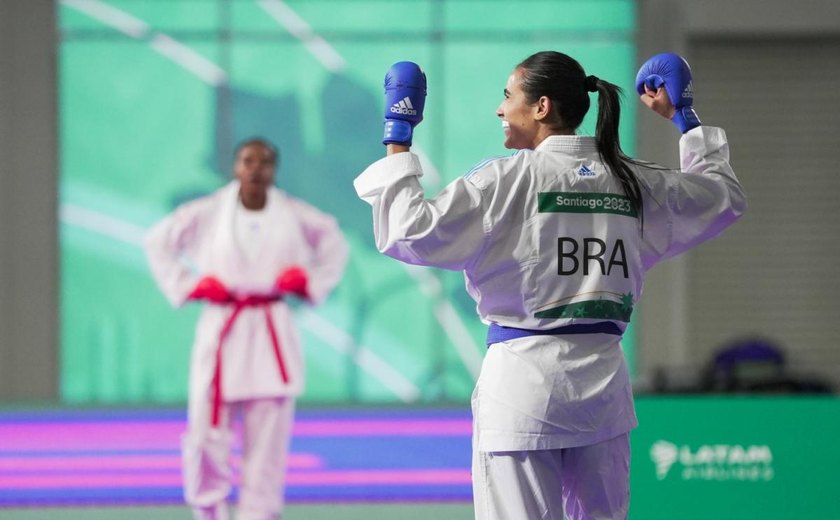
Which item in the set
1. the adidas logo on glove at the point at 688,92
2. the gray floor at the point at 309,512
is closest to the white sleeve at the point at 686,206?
the adidas logo on glove at the point at 688,92

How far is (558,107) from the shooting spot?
8.36 ft

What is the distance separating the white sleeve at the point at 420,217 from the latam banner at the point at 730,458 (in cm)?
247

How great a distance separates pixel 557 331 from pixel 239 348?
242 centimetres

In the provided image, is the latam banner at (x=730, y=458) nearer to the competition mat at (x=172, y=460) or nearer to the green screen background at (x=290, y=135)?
the competition mat at (x=172, y=460)

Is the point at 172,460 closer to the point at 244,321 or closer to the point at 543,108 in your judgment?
the point at 244,321

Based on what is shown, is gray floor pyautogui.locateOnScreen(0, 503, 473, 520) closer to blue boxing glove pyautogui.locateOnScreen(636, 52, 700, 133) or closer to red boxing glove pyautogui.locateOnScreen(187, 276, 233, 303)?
red boxing glove pyautogui.locateOnScreen(187, 276, 233, 303)

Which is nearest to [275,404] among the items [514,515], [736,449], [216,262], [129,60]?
[216,262]

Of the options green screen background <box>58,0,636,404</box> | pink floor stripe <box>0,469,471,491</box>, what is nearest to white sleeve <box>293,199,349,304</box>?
pink floor stripe <box>0,469,471,491</box>

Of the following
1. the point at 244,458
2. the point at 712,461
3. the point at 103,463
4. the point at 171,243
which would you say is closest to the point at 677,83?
the point at 712,461

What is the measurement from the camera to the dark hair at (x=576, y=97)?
253 centimetres

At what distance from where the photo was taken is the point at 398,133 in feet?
8.18

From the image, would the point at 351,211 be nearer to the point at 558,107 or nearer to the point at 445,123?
the point at 445,123

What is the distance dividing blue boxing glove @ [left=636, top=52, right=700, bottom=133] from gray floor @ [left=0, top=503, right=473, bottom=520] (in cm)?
273

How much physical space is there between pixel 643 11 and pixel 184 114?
3.63 metres
